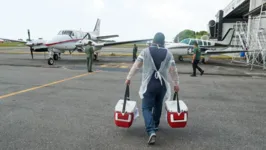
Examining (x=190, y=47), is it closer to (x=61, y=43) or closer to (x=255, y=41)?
(x=255, y=41)

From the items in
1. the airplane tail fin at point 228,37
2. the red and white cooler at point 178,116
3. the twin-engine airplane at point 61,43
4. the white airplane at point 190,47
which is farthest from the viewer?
the airplane tail fin at point 228,37

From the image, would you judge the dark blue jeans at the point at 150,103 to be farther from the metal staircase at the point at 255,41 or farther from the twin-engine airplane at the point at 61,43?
the metal staircase at the point at 255,41

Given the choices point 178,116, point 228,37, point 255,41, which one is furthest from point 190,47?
point 178,116

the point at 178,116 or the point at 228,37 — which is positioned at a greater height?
the point at 228,37

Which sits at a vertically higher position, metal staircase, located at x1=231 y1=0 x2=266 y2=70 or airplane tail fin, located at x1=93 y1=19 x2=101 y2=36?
airplane tail fin, located at x1=93 y1=19 x2=101 y2=36

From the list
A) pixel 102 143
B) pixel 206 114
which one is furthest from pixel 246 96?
pixel 102 143

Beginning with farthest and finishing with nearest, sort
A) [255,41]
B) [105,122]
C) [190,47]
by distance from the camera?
[190,47] < [255,41] < [105,122]

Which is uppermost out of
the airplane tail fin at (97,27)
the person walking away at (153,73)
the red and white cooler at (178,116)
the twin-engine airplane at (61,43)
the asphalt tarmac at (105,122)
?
the airplane tail fin at (97,27)

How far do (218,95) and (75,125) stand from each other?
16.5 ft

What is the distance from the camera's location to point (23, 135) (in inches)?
159

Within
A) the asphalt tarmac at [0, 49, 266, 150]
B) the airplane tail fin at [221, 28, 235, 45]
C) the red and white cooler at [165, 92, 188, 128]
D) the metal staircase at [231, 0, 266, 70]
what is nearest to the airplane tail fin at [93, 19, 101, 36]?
the airplane tail fin at [221, 28, 235, 45]

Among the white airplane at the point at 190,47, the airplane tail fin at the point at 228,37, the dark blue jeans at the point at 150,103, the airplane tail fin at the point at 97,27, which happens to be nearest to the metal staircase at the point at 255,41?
the white airplane at the point at 190,47

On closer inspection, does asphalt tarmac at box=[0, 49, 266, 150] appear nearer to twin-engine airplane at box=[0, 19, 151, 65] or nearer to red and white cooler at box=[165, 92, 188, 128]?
red and white cooler at box=[165, 92, 188, 128]

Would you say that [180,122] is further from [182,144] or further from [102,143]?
[102,143]
